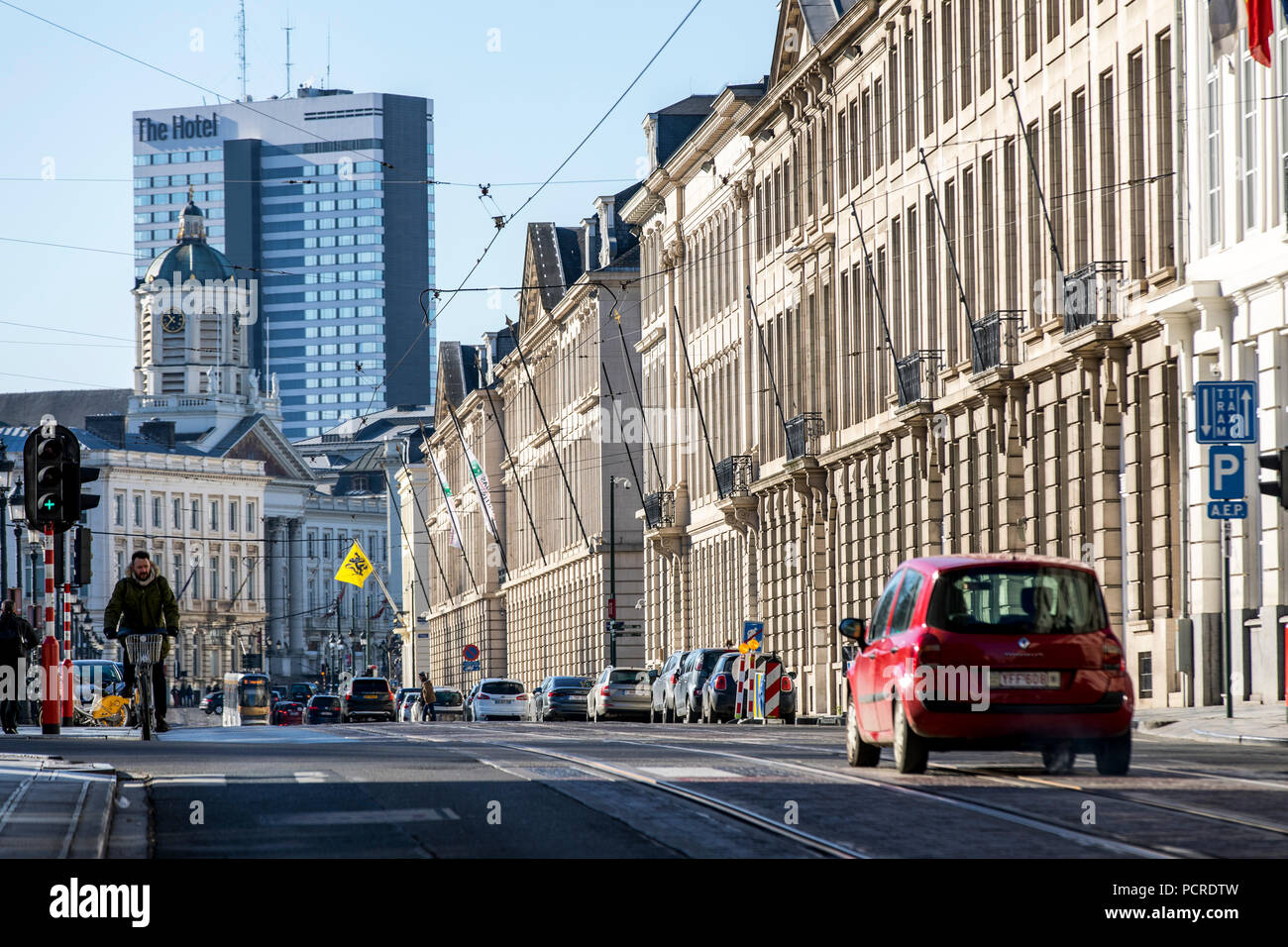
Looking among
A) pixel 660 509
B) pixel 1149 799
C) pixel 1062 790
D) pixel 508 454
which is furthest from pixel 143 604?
pixel 508 454

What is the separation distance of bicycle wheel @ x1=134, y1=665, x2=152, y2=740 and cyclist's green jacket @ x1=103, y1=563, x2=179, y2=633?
2.12 feet

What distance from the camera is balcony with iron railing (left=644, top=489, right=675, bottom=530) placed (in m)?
77.6

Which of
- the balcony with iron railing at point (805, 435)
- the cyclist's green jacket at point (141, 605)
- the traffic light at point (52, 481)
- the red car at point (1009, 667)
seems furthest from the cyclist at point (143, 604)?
the balcony with iron railing at point (805, 435)

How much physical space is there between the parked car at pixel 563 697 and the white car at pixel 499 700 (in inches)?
139

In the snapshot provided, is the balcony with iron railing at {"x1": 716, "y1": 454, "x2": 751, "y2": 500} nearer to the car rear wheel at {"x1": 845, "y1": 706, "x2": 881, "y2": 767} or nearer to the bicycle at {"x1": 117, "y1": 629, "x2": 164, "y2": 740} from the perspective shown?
the bicycle at {"x1": 117, "y1": 629, "x2": 164, "y2": 740}

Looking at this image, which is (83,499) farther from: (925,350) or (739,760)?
(925,350)

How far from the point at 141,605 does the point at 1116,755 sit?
9810 mm

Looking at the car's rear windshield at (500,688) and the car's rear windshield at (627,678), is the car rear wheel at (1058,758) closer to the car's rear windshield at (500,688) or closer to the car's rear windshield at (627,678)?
the car's rear windshield at (627,678)

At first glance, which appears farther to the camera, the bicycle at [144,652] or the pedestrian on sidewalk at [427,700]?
the pedestrian on sidewalk at [427,700]

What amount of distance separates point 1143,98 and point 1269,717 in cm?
1181

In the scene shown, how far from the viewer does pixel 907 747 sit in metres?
18.2

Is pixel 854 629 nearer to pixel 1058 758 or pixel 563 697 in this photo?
pixel 1058 758

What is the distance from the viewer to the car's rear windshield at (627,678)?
5847cm

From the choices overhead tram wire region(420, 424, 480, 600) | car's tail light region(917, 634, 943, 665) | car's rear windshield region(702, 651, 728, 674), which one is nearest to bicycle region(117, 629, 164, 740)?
car's tail light region(917, 634, 943, 665)
